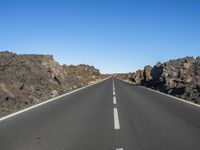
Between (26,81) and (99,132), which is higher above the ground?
(26,81)

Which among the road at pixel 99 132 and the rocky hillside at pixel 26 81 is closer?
the road at pixel 99 132

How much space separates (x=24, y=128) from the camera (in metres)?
9.52

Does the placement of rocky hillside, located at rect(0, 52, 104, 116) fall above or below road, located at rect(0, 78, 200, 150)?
above

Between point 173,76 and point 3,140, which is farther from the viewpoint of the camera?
point 173,76

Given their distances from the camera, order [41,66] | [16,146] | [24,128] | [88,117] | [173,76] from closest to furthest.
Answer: [16,146], [24,128], [88,117], [41,66], [173,76]

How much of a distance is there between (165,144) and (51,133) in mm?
3171

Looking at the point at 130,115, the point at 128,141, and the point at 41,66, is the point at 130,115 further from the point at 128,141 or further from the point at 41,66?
the point at 41,66

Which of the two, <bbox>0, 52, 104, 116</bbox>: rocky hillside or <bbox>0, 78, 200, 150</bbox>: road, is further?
<bbox>0, 52, 104, 116</bbox>: rocky hillside

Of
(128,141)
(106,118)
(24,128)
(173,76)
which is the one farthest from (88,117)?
(173,76)

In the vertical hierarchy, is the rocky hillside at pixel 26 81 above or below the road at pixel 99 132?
above

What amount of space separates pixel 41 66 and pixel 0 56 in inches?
207

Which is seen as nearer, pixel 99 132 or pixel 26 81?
pixel 99 132

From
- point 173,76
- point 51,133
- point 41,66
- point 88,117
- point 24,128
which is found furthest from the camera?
point 173,76

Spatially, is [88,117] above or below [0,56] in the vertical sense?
below
